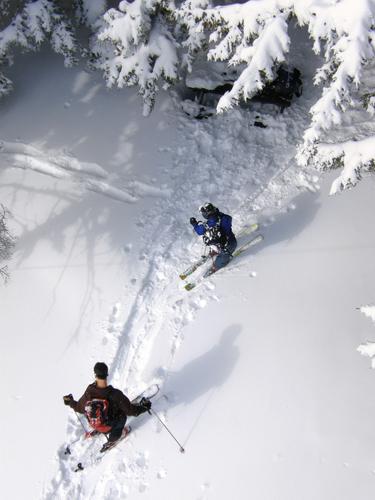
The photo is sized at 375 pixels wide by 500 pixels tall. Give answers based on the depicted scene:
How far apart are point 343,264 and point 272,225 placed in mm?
1838

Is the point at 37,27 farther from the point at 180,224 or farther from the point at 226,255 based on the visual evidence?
the point at 226,255

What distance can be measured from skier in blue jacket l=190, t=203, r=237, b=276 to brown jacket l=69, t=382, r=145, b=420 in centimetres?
349

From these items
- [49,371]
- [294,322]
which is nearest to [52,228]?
[49,371]

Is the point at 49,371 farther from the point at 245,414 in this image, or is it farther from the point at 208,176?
the point at 208,176

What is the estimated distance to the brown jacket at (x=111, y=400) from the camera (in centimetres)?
698

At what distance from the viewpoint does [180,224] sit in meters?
10.9

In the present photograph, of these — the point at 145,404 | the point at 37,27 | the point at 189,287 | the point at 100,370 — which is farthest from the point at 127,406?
the point at 37,27

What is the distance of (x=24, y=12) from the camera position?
435 inches

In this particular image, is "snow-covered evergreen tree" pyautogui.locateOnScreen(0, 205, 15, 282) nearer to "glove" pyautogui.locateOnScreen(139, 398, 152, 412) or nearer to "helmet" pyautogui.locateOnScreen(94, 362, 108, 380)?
"glove" pyautogui.locateOnScreen(139, 398, 152, 412)

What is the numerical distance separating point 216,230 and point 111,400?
3792mm

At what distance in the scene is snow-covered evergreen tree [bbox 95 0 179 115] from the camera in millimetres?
9734

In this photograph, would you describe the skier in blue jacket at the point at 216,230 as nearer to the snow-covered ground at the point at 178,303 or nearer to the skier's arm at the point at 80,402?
the snow-covered ground at the point at 178,303

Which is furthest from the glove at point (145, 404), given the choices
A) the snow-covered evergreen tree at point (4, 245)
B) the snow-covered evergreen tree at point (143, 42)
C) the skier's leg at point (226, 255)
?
the snow-covered evergreen tree at point (143, 42)

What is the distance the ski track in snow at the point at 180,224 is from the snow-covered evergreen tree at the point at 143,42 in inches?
88.2
